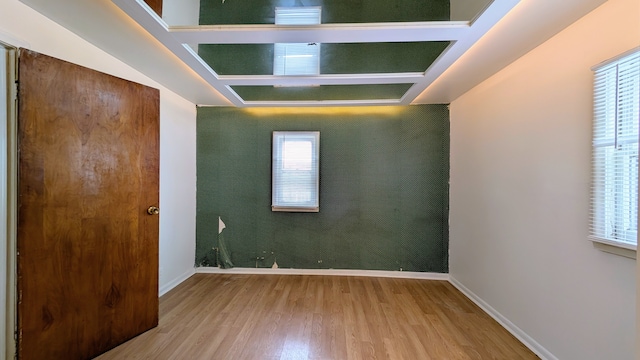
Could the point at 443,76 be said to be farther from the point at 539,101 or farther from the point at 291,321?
the point at 291,321

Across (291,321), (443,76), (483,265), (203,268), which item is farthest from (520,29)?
(203,268)

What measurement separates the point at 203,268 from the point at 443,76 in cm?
391

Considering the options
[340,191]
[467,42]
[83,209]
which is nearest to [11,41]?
[83,209]

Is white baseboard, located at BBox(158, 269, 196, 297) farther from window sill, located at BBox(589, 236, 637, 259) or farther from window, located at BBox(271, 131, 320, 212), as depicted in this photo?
window sill, located at BBox(589, 236, 637, 259)

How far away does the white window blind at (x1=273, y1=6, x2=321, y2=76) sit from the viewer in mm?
2625

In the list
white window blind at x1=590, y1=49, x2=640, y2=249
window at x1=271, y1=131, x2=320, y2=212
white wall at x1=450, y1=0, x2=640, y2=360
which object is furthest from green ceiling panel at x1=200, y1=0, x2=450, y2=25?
white window blind at x1=590, y1=49, x2=640, y2=249

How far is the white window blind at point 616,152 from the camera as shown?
4.44ft

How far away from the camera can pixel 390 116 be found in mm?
3533

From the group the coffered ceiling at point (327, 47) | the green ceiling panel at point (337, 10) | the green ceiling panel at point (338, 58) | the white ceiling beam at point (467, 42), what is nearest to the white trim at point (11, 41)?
the coffered ceiling at point (327, 47)

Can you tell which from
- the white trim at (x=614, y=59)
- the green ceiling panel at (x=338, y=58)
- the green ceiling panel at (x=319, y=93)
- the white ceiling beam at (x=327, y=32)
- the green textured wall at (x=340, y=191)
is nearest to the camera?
the white trim at (x=614, y=59)

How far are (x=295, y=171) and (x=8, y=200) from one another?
2.58 m

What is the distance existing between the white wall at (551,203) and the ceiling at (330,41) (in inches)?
8.8

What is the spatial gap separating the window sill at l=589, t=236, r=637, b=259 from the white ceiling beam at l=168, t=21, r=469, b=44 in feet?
5.06

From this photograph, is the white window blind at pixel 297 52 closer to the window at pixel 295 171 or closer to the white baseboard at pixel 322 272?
the window at pixel 295 171
